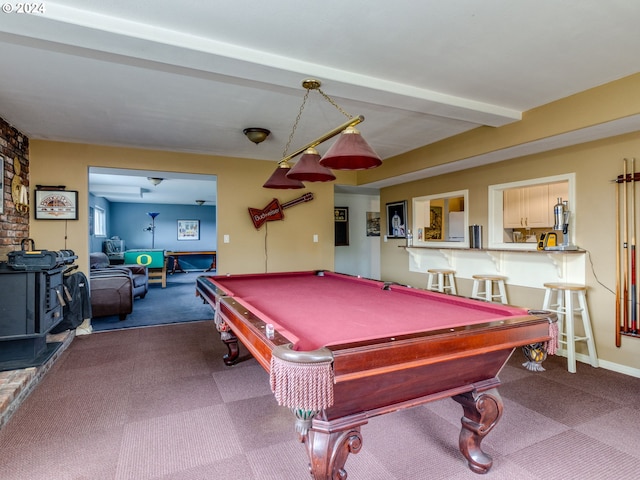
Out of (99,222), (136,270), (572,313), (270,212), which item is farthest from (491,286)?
(99,222)

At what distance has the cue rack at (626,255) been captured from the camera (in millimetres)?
2924

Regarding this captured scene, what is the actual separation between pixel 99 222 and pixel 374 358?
32.5ft

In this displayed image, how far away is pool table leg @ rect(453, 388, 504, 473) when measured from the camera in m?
1.71

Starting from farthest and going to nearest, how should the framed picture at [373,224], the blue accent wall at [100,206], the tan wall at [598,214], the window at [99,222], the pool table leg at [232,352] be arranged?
the window at [99,222]
the blue accent wall at [100,206]
the framed picture at [373,224]
the pool table leg at [232,352]
the tan wall at [598,214]

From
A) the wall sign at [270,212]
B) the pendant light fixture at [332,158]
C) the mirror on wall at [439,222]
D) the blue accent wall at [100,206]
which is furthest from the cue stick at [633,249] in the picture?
the blue accent wall at [100,206]

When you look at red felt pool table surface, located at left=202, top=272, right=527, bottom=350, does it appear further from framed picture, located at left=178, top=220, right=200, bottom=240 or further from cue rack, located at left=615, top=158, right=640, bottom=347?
framed picture, located at left=178, top=220, right=200, bottom=240

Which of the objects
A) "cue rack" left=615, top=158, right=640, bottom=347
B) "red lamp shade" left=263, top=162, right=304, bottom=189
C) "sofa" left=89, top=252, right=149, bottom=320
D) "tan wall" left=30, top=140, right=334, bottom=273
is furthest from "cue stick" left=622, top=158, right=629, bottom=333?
"sofa" left=89, top=252, right=149, bottom=320

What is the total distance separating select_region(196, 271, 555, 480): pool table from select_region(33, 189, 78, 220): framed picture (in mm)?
2990

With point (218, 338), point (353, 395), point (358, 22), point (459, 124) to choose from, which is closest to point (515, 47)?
point (358, 22)

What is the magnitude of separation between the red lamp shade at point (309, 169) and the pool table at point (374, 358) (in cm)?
95

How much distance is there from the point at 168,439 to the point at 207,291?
1151mm

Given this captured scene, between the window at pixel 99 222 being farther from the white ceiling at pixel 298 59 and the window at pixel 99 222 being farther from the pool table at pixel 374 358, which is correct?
the pool table at pixel 374 358

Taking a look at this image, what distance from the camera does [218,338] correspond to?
4051mm

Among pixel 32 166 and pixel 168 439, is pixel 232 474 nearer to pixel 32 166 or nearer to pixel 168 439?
pixel 168 439
